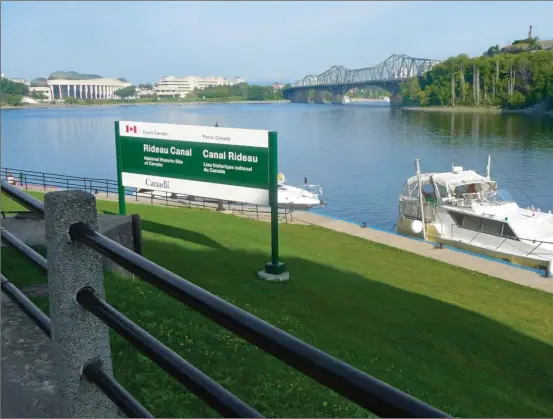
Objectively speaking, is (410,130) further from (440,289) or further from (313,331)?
(313,331)

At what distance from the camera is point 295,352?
1108 millimetres

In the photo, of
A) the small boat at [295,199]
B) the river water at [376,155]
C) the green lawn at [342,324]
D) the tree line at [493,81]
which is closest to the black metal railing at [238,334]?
the green lawn at [342,324]

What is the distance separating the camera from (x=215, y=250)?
14.1 metres

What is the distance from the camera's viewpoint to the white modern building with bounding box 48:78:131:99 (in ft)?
451

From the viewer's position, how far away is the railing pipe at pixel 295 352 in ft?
3.18

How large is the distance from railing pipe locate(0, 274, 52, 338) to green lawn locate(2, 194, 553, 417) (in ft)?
6.66

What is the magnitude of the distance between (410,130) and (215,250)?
237 ft

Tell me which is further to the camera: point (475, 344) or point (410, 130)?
point (410, 130)

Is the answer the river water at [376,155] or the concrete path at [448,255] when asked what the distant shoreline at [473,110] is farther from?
the concrete path at [448,255]

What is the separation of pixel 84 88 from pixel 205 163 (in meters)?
170

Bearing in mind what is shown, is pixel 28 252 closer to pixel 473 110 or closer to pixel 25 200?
pixel 25 200

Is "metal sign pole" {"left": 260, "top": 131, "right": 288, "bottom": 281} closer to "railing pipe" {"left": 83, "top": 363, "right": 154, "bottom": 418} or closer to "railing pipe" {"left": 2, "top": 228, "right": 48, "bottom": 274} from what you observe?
"railing pipe" {"left": 2, "top": 228, "right": 48, "bottom": 274}

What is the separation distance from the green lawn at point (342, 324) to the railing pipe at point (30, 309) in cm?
203

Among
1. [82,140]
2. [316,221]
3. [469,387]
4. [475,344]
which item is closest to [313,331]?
[469,387]
